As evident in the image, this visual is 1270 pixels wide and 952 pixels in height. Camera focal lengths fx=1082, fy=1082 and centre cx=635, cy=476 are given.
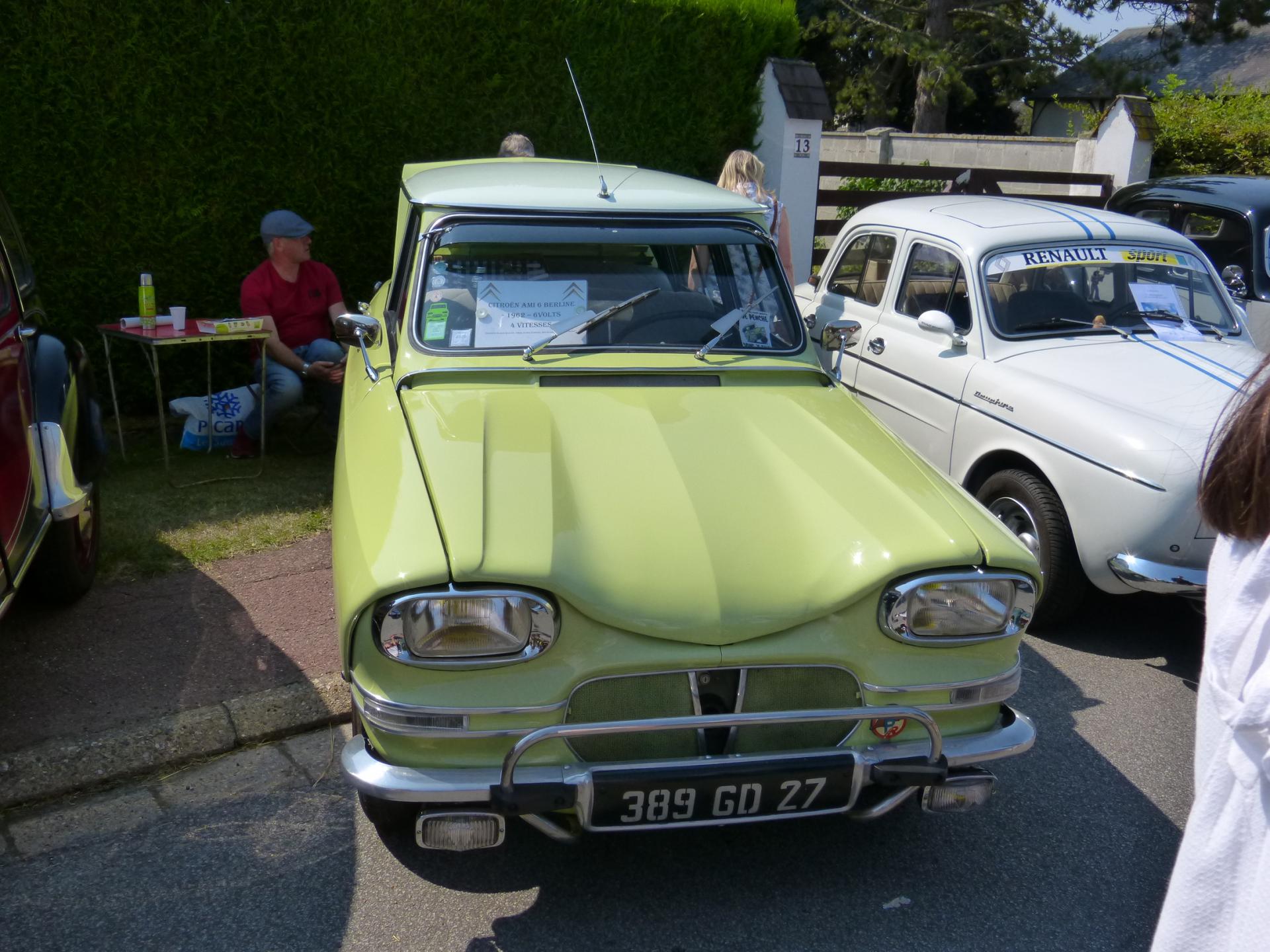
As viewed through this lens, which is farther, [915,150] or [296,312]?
[915,150]

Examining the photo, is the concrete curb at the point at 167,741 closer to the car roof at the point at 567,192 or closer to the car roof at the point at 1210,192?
the car roof at the point at 567,192

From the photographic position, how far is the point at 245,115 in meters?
6.66

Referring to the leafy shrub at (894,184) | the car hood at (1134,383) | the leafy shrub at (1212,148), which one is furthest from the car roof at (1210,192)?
the leafy shrub at (1212,148)

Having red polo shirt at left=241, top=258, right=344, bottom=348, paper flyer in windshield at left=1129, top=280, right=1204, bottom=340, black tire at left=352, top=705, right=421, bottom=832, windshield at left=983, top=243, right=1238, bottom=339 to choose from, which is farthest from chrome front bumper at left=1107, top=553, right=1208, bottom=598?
red polo shirt at left=241, top=258, right=344, bottom=348

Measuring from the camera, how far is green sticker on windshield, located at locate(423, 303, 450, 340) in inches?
144

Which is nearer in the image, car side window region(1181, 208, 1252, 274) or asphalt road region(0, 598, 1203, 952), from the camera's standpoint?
asphalt road region(0, 598, 1203, 952)

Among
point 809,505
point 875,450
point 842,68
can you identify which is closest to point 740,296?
point 875,450

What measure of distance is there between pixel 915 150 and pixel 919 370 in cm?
1353

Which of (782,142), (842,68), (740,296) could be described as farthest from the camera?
(842,68)

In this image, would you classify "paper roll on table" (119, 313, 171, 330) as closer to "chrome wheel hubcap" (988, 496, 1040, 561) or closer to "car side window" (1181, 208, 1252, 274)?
"chrome wheel hubcap" (988, 496, 1040, 561)

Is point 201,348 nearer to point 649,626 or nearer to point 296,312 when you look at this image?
point 296,312

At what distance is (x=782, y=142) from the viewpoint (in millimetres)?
9430

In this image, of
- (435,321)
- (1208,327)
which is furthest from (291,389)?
(1208,327)

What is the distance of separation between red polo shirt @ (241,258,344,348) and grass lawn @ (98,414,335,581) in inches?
28.4
